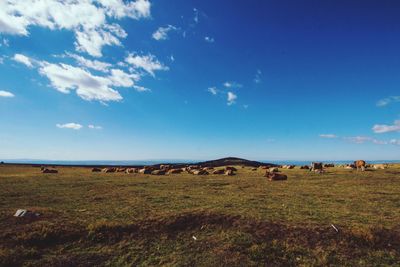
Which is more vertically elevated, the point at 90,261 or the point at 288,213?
the point at 288,213

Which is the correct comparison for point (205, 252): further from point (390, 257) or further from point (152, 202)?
point (152, 202)

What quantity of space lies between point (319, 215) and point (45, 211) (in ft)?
61.7

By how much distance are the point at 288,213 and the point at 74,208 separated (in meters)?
15.8

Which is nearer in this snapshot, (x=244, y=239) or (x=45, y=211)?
(x=244, y=239)

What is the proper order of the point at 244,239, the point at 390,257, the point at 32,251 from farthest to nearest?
the point at 244,239 → the point at 32,251 → the point at 390,257

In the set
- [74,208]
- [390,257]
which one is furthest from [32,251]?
[390,257]

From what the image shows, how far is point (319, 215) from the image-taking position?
18.1 meters

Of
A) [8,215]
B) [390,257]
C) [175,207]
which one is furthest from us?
[175,207]

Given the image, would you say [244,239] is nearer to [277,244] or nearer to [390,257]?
[277,244]

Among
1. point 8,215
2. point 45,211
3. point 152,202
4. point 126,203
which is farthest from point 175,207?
point 8,215

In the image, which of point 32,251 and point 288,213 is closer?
point 32,251

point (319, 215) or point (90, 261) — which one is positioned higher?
point (319, 215)

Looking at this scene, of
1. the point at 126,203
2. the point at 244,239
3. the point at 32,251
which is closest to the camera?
the point at 32,251

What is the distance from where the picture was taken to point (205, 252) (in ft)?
42.3
